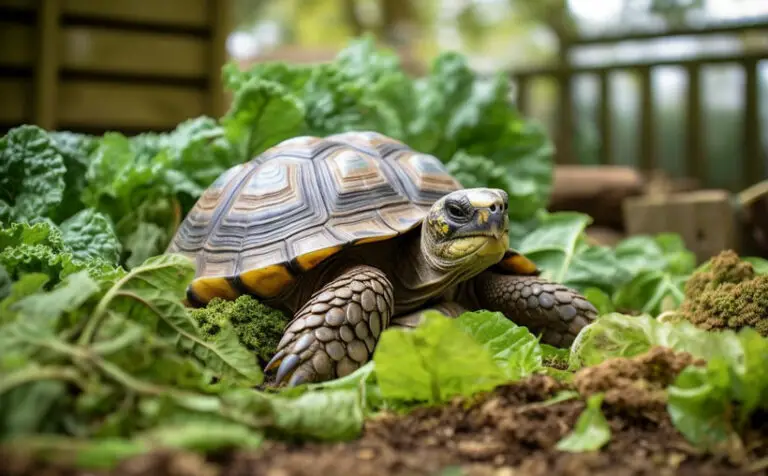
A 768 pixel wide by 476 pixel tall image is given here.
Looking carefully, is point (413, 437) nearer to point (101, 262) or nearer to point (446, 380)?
A: point (446, 380)

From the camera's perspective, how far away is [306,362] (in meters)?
2.05

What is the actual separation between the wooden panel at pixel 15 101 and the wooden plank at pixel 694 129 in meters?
6.52

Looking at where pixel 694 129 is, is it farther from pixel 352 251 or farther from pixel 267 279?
pixel 267 279

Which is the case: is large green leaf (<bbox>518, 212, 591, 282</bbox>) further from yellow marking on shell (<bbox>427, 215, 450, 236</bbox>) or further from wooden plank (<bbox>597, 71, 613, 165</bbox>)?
wooden plank (<bbox>597, 71, 613, 165</bbox>)

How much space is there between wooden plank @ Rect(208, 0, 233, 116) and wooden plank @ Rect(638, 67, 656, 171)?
455cm

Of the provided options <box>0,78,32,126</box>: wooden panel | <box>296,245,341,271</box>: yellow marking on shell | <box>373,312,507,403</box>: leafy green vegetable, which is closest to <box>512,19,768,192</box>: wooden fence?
<box>0,78,32,126</box>: wooden panel

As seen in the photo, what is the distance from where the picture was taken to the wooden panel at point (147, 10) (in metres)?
6.11

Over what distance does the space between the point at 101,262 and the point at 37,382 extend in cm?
111

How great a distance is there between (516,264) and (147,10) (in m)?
4.87

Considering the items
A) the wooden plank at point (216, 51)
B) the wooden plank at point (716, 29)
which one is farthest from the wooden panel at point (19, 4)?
the wooden plank at point (716, 29)

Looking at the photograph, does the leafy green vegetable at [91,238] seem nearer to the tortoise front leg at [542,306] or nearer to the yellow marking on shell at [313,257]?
the yellow marking on shell at [313,257]

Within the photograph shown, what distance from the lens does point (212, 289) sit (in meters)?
2.46

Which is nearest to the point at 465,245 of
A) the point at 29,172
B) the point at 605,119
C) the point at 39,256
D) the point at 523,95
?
the point at 39,256

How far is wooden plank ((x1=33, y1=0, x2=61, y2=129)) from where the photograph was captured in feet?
18.8
